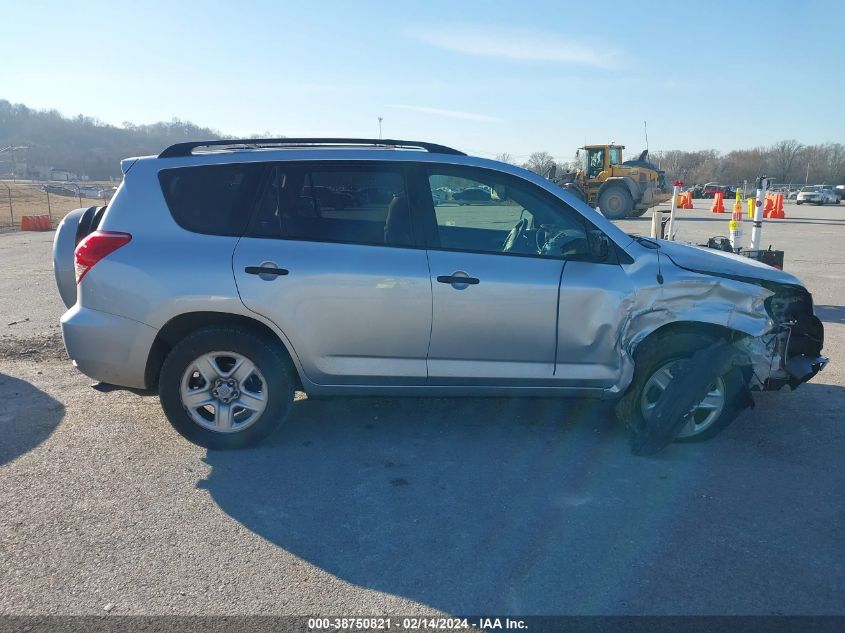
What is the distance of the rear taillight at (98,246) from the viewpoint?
4.26 m

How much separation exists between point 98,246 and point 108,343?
618 mm

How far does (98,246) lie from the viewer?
14.0ft

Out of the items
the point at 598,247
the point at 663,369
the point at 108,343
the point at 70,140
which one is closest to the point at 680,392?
the point at 663,369

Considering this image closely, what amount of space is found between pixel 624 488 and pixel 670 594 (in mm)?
1029

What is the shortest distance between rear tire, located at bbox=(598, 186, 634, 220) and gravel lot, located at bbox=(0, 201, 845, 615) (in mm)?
21857

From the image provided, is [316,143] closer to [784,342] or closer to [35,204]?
[784,342]

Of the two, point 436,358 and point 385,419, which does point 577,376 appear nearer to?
point 436,358

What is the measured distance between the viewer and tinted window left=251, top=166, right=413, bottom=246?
14.4 ft

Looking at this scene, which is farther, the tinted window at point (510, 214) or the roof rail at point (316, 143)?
the roof rail at point (316, 143)

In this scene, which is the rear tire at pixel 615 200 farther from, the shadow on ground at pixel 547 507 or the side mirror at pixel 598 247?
the side mirror at pixel 598 247

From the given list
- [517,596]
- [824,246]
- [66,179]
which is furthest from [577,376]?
[66,179]

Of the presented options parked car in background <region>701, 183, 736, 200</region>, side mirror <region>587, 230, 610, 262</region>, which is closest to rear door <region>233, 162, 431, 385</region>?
side mirror <region>587, 230, 610, 262</region>

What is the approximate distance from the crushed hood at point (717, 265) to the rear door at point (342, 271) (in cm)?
177

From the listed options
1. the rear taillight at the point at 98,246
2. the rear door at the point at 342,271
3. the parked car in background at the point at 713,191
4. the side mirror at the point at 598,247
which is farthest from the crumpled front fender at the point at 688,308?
the parked car in background at the point at 713,191
